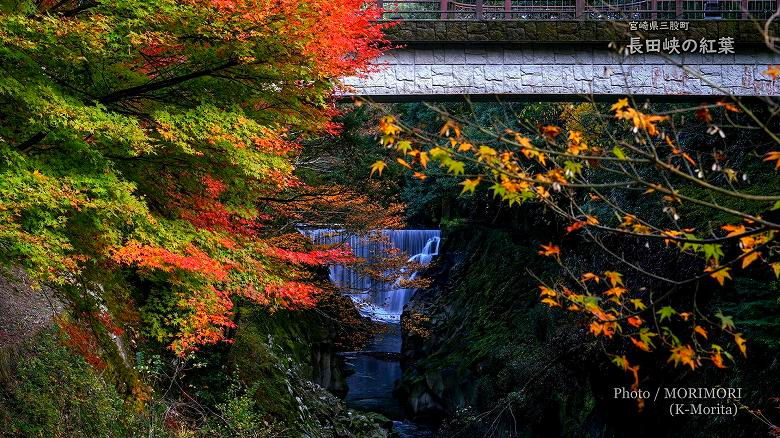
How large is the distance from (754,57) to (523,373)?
24.9 ft

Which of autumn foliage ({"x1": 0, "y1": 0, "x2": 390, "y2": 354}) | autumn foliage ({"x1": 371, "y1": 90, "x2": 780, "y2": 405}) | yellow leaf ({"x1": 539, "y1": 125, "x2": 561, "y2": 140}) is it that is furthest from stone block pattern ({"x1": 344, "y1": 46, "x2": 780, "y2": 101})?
yellow leaf ({"x1": 539, "y1": 125, "x2": 561, "y2": 140})

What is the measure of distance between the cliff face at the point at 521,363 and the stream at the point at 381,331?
0.70 m

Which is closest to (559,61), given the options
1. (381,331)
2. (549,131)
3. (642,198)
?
(642,198)

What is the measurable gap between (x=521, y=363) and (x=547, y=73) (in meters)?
6.61

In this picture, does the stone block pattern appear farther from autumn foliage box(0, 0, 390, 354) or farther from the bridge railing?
autumn foliage box(0, 0, 390, 354)

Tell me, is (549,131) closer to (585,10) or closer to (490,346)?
(585,10)

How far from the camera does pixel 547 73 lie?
43.7 feet

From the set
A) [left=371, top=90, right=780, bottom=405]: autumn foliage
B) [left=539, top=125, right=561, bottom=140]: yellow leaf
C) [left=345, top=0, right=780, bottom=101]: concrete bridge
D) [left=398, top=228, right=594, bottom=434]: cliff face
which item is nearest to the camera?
[left=371, top=90, right=780, bottom=405]: autumn foliage

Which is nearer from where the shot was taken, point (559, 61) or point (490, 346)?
point (559, 61)

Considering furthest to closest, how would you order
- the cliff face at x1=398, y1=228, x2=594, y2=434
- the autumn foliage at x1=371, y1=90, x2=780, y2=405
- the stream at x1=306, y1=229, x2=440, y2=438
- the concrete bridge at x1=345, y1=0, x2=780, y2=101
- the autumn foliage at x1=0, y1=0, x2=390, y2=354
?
the stream at x1=306, y1=229, x2=440, y2=438
the cliff face at x1=398, y1=228, x2=594, y2=434
the concrete bridge at x1=345, y1=0, x2=780, y2=101
the autumn foliage at x1=0, y1=0, x2=390, y2=354
the autumn foliage at x1=371, y1=90, x2=780, y2=405

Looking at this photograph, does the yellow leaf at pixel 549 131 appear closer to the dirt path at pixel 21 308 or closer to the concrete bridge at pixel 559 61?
the dirt path at pixel 21 308

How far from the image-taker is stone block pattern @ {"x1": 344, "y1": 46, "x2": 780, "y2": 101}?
13.2 m

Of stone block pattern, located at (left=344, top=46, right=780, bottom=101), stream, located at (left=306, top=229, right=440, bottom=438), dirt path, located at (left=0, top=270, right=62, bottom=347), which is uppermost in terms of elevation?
stone block pattern, located at (left=344, top=46, right=780, bottom=101)

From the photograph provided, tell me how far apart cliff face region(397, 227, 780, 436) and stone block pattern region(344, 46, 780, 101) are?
11.4 feet
